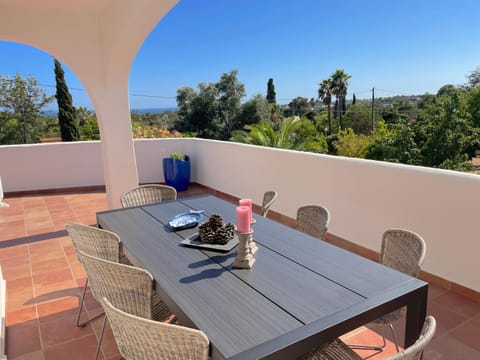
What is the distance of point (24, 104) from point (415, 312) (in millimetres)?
19639

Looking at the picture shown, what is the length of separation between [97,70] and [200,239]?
3.67 meters

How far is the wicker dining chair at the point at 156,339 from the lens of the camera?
118cm

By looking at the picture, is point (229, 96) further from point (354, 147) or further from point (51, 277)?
point (51, 277)

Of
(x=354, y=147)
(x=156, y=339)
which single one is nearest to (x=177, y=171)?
(x=156, y=339)

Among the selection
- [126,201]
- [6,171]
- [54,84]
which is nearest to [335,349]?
[126,201]

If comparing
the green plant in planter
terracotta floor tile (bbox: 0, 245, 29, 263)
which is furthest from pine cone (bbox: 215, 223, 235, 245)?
the green plant in planter

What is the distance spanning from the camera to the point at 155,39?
85.1ft

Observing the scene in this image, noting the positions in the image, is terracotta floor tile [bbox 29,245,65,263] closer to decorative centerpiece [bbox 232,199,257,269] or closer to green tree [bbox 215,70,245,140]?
decorative centerpiece [bbox 232,199,257,269]

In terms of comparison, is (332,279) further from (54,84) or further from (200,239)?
(54,84)

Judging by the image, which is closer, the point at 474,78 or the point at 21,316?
the point at 21,316

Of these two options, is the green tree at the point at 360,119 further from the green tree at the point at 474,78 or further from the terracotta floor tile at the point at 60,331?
the terracotta floor tile at the point at 60,331

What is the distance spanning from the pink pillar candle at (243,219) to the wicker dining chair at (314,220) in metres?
0.90

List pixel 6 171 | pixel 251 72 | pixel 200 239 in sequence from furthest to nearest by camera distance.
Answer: pixel 251 72, pixel 6 171, pixel 200 239

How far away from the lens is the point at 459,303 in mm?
2768
